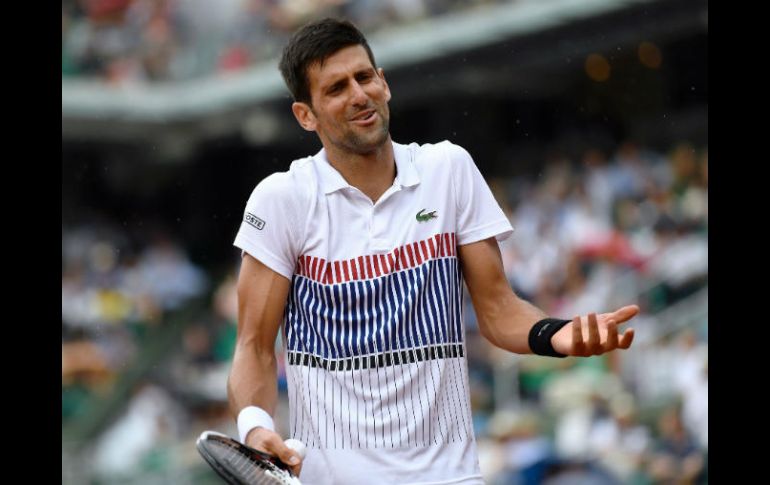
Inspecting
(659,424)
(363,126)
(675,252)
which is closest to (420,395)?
(363,126)

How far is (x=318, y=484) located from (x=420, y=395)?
0.39 m

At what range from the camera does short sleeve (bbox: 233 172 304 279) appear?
3814mm

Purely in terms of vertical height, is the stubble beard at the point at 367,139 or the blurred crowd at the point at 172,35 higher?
the blurred crowd at the point at 172,35

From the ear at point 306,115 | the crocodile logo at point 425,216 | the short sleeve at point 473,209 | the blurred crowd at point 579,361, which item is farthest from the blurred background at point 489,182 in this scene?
the ear at point 306,115

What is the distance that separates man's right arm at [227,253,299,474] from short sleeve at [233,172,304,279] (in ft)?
0.11

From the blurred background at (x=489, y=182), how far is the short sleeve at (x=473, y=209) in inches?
221

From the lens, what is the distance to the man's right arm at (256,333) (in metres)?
3.81

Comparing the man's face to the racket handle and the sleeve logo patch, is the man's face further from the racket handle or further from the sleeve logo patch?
the racket handle

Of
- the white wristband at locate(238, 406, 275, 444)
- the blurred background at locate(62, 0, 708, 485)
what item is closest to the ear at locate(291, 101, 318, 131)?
the white wristband at locate(238, 406, 275, 444)

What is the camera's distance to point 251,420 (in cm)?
368

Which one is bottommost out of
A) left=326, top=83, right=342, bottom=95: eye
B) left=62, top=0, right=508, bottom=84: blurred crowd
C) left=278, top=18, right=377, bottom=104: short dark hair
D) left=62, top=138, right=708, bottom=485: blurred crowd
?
left=62, top=138, right=708, bottom=485: blurred crowd

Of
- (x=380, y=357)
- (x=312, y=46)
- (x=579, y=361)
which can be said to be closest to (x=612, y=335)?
(x=380, y=357)

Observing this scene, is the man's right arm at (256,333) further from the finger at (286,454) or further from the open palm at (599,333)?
the open palm at (599,333)
